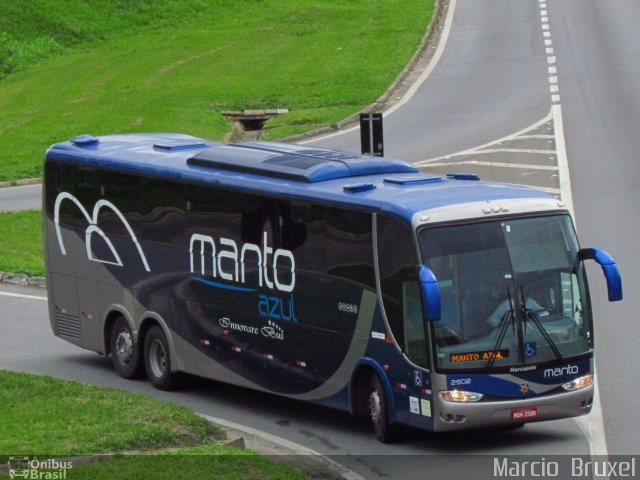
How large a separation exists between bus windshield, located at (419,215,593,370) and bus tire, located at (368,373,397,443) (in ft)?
3.37

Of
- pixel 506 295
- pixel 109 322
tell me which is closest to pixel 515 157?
pixel 109 322

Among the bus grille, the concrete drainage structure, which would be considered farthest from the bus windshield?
the concrete drainage structure

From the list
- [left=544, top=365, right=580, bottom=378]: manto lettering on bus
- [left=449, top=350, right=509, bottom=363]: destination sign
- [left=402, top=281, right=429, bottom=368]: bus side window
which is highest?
[left=402, top=281, right=429, bottom=368]: bus side window

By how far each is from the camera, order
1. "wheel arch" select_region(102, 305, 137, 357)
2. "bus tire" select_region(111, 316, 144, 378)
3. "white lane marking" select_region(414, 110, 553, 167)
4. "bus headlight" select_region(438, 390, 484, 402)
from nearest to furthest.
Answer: "bus headlight" select_region(438, 390, 484, 402)
"bus tire" select_region(111, 316, 144, 378)
"wheel arch" select_region(102, 305, 137, 357)
"white lane marking" select_region(414, 110, 553, 167)

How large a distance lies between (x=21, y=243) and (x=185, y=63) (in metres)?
25.9

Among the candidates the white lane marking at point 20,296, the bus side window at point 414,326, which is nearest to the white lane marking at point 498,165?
the white lane marking at point 20,296

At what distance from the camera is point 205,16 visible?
64.9 meters

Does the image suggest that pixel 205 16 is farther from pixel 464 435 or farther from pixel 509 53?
pixel 464 435

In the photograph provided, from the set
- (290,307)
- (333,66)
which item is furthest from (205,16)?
(290,307)

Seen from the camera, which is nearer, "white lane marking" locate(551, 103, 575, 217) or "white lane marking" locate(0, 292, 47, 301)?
"white lane marking" locate(0, 292, 47, 301)

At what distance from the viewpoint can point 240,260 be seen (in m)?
16.9

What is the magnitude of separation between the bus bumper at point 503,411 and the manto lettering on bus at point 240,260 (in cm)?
279

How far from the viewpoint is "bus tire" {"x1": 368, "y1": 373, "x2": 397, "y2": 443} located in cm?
1482

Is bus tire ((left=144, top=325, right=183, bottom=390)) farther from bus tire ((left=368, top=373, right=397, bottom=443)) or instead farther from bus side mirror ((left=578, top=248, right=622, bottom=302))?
bus side mirror ((left=578, top=248, right=622, bottom=302))
